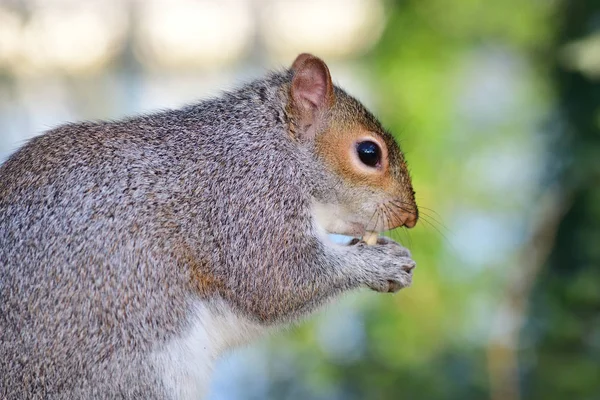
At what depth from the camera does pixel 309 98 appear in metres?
2.43

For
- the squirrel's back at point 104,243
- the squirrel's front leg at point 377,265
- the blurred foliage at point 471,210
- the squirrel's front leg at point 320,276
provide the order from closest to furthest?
the squirrel's back at point 104,243, the squirrel's front leg at point 320,276, the squirrel's front leg at point 377,265, the blurred foliage at point 471,210

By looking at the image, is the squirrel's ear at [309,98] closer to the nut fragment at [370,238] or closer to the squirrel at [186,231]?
the squirrel at [186,231]

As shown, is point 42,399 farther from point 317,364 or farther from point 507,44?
point 507,44

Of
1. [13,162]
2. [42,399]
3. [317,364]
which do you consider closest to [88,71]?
[317,364]

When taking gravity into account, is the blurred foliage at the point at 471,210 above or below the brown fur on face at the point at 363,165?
below

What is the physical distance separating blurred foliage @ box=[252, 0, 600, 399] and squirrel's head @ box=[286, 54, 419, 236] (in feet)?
4.70

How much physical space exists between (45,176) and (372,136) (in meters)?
0.91

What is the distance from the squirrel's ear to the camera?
95.0 inches

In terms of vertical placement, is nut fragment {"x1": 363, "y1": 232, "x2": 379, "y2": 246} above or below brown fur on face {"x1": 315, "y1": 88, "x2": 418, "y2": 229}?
below

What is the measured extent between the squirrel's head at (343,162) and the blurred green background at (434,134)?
130 centimetres

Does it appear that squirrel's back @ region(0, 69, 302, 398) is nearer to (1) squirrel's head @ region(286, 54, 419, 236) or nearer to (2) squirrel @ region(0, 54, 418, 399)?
(2) squirrel @ region(0, 54, 418, 399)

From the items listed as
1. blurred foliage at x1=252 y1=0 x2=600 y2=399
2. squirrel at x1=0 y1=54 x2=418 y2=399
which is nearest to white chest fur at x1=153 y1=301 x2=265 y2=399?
squirrel at x1=0 y1=54 x2=418 y2=399

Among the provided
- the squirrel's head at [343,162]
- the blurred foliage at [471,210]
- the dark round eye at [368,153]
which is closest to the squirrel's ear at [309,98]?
the squirrel's head at [343,162]

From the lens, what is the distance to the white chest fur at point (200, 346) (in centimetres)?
209
